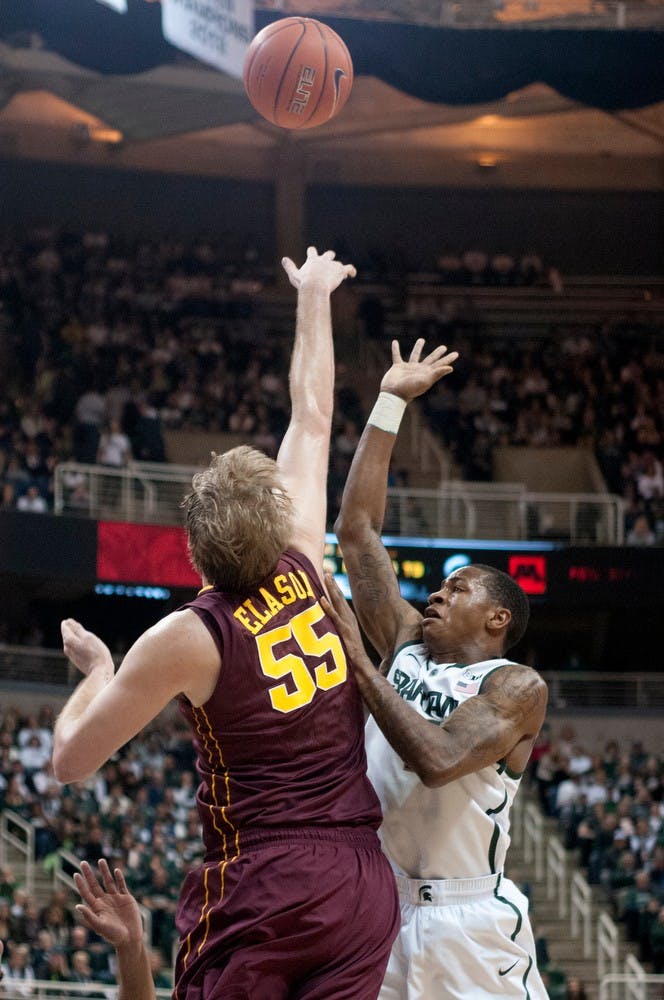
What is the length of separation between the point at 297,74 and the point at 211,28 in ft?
22.0

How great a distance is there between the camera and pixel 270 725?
10.2 ft

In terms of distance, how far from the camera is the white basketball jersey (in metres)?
3.85

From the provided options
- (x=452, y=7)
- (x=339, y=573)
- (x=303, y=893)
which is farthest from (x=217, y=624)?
(x=452, y=7)

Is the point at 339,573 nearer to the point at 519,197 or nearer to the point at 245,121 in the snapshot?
the point at 245,121

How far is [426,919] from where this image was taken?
3.85m

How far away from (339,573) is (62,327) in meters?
6.85

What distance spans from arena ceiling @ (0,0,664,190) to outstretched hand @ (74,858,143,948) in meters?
15.5

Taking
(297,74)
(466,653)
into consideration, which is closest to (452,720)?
(466,653)

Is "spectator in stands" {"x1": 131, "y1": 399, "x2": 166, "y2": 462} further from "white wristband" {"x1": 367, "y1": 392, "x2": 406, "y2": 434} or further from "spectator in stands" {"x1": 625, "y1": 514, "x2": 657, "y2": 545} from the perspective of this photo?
"white wristband" {"x1": 367, "y1": 392, "x2": 406, "y2": 434}

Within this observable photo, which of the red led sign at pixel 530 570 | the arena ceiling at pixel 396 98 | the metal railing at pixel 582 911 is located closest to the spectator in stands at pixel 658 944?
the metal railing at pixel 582 911

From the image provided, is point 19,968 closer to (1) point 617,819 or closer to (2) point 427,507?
(1) point 617,819

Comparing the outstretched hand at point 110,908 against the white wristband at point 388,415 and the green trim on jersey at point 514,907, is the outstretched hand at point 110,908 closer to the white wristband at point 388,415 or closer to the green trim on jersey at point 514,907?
the green trim on jersey at point 514,907

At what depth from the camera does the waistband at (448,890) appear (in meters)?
3.87

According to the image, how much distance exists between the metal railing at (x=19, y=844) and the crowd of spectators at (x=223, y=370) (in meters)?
5.84
